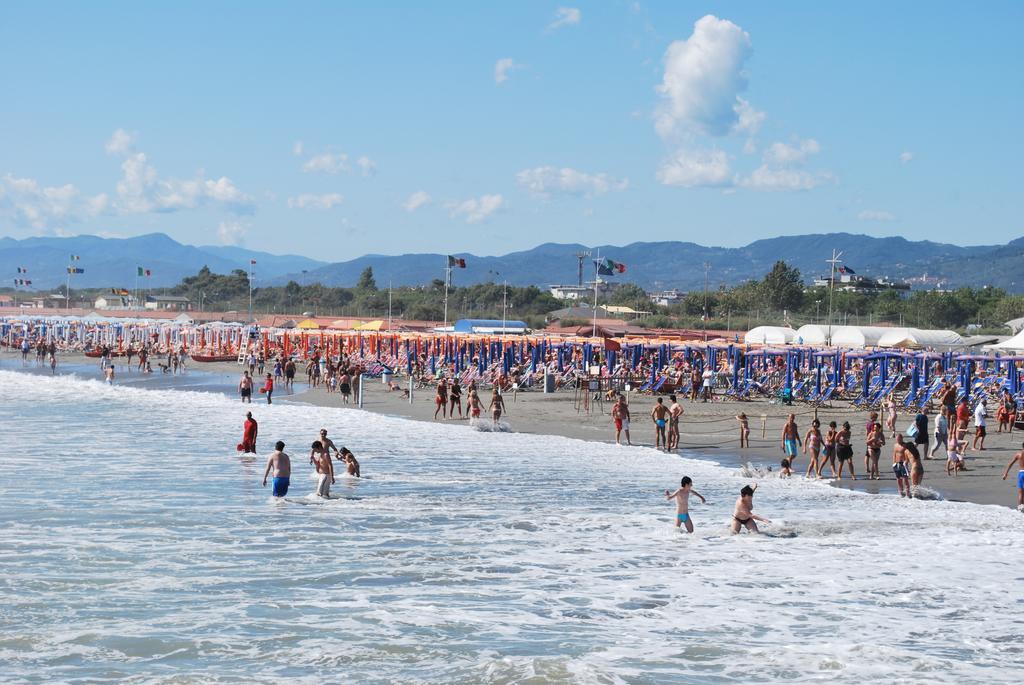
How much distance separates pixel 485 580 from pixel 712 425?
18482 mm

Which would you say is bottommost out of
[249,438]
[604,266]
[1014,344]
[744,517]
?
[744,517]

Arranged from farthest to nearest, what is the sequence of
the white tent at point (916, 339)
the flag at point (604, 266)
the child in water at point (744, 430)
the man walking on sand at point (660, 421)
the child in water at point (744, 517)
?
the flag at point (604, 266)
the white tent at point (916, 339)
the man walking on sand at point (660, 421)
the child in water at point (744, 430)
the child in water at point (744, 517)

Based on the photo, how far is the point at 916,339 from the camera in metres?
46.4

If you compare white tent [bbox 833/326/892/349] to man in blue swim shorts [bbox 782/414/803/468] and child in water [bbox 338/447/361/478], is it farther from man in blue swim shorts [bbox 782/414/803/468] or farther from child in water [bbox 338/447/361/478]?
child in water [bbox 338/447/361/478]

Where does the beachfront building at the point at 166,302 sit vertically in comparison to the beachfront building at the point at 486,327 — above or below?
above

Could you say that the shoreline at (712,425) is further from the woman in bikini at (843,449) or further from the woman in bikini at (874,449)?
the woman in bikini at (843,449)

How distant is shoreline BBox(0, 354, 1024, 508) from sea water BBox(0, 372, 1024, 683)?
71.6 inches

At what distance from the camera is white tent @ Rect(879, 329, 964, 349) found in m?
44.8

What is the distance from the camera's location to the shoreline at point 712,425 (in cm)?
2059

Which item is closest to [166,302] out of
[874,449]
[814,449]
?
[814,449]

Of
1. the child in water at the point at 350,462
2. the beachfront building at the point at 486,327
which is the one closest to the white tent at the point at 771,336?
the beachfront building at the point at 486,327

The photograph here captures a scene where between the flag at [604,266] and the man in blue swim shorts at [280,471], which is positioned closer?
the man in blue swim shorts at [280,471]

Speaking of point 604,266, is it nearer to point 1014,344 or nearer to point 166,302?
point 1014,344

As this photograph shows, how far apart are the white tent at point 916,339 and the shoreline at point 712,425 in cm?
1033
